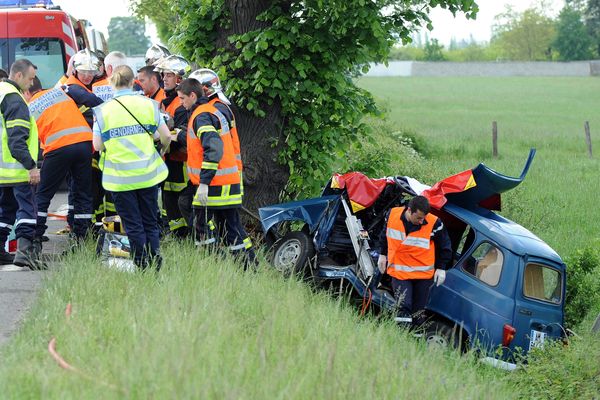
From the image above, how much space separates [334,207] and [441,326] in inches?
64.2

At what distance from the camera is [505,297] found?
28.7ft

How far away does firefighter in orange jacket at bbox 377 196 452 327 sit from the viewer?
29.5 feet

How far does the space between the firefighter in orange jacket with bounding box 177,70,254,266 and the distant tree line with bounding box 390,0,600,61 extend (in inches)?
3874

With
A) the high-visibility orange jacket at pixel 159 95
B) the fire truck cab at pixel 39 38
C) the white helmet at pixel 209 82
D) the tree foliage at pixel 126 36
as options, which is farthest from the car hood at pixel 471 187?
the tree foliage at pixel 126 36

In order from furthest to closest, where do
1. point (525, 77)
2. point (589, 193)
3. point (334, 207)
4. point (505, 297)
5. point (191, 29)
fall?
1. point (525, 77)
2. point (589, 193)
3. point (191, 29)
4. point (334, 207)
5. point (505, 297)

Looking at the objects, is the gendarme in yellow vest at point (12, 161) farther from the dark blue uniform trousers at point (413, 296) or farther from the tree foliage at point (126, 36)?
the tree foliage at point (126, 36)

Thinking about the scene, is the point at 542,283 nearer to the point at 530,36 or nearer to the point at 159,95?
the point at 159,95

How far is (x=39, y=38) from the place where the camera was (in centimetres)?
1605

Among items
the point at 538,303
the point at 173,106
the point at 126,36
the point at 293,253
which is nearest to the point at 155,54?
the point at 173,106

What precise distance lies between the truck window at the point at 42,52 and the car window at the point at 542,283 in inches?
373

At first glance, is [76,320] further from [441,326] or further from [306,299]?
[441,326]

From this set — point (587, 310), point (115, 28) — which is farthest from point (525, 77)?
point (587, 310)

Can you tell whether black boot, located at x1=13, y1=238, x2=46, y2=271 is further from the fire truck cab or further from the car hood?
the fire truck cab

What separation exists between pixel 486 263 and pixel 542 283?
53cm
